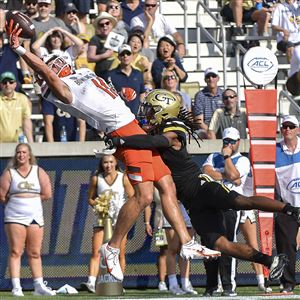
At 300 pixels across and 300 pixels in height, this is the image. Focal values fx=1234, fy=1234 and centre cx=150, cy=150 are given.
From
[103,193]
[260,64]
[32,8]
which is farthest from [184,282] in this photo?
[32,8]

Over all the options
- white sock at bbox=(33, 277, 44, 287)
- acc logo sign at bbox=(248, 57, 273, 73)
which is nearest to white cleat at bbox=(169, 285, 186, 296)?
white sock at bbox=(33, 277, 44, 287)

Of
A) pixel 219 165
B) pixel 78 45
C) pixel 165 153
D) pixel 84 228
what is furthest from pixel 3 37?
pixel 165 153

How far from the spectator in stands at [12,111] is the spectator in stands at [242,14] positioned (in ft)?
14.6

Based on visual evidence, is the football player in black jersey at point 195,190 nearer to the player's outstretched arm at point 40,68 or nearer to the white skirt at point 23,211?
the player's outstretched arm at point 40,68

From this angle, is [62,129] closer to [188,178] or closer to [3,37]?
[3,37]

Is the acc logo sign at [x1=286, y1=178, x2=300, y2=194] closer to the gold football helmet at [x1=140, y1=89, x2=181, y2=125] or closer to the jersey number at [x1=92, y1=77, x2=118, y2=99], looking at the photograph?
the gold football helmet at [x1=140, y1=89, x2=181, y2=125]

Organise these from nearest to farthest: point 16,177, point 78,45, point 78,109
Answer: point 78,109 → point 16,177 → point 78,45

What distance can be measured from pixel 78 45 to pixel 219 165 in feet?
11.5

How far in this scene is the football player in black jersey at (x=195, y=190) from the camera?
38.4 feet

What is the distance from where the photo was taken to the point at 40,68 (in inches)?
444

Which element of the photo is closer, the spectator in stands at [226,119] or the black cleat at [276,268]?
the black cleat at [276,268]

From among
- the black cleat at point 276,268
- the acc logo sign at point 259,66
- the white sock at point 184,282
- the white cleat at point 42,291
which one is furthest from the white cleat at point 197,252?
the acc logo sign at point 259,66

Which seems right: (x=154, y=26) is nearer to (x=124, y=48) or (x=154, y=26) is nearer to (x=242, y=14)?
(x=242, y=14)

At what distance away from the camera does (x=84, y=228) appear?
16.1 m
